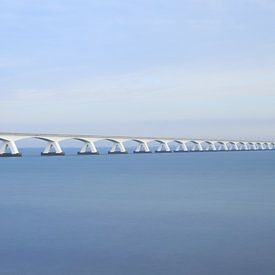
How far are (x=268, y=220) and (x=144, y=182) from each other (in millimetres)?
16441

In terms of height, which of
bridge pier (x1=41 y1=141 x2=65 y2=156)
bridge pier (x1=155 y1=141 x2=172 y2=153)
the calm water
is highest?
bridge pier (x1=155 y1=141 x2=172 y2=153)

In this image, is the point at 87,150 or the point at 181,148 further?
the point at 181,148

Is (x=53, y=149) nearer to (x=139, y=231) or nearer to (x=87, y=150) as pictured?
(x=87, y=150)

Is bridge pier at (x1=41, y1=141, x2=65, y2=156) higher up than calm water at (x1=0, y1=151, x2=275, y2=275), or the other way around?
bridge pier at (x1=41, y1=141, x2=65, y2=156)

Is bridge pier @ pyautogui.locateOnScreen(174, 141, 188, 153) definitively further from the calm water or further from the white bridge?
the calm water

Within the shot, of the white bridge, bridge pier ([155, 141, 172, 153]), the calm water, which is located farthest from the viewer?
bridge pier ([155, 141, 172, 153])

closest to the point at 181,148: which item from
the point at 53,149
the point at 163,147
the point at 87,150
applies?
the point at 163,147

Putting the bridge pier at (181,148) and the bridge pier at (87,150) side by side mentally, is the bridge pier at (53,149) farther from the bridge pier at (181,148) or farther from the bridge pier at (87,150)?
the bridge pier at (181,148)

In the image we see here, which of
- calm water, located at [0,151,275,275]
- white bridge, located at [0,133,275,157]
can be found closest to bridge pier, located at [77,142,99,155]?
white bridge, located at [0,133,275,157]

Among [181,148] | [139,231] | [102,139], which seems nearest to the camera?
[139,231]

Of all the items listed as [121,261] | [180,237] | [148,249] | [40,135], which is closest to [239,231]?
[180,237]

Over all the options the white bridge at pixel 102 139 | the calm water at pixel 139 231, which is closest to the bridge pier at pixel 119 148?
the white bridge at pixel 102 139

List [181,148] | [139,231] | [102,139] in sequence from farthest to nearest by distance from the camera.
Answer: [181,148] → [102,139] → [139,231]

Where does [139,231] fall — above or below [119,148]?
below
